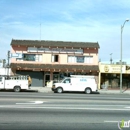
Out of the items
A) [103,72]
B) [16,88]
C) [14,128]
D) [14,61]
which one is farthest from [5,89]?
[14,128]

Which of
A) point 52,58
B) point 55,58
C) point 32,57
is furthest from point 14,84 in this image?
point 55,58

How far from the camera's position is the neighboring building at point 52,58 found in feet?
128

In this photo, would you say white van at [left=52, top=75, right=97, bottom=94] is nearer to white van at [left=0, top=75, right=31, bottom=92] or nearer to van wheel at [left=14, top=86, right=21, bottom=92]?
white van at [left=0, top=75, right=31, bottom=92]

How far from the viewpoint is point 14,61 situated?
38938 mm

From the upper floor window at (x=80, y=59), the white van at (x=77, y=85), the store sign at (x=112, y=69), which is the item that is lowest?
the white van at (x=77, y=85)

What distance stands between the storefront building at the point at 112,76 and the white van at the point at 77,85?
30.1 feet

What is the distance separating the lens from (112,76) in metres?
39.8

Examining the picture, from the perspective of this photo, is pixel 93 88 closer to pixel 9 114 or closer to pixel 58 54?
pixel 58 54

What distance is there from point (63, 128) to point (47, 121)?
1242 millimetres

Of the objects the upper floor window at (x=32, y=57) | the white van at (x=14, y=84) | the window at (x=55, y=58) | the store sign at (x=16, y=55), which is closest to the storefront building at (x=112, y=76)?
the window at (x=55, y=58)

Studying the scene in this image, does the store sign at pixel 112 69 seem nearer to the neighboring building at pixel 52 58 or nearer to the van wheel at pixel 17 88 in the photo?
the neighboring building at pixel 52 58

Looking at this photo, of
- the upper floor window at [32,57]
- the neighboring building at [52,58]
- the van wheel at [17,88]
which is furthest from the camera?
the upper floor window at [32,57]

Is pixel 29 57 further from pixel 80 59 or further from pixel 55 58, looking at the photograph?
pixel 80 59

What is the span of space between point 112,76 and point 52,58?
893 cm
